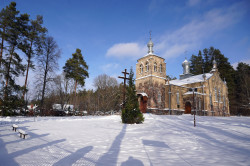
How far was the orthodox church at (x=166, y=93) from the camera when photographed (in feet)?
81.1

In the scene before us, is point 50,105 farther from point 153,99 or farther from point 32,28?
point 153,99

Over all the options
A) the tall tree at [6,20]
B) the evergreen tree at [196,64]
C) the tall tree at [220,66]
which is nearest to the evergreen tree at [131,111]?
the tall tree at [6,20]

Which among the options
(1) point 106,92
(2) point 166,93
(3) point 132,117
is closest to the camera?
(3) point 132,117

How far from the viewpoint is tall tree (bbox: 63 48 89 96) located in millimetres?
A: 30109

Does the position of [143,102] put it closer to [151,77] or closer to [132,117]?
[151,77]

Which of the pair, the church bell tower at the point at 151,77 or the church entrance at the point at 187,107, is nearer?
the church bell tower at the point at 151,77

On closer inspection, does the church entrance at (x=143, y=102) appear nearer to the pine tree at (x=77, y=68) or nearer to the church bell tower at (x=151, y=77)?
the church bell tower at (x=151, y=77)

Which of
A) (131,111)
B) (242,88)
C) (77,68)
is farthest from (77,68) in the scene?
(242,88)

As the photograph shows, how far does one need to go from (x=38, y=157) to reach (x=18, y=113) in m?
18.9

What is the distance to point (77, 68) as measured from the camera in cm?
3017

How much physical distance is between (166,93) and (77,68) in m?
18.4

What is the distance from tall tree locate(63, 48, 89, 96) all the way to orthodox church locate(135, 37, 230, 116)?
11532mm

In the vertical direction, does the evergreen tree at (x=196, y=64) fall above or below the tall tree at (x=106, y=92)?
above

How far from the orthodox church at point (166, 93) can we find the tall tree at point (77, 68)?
11.5 metres
